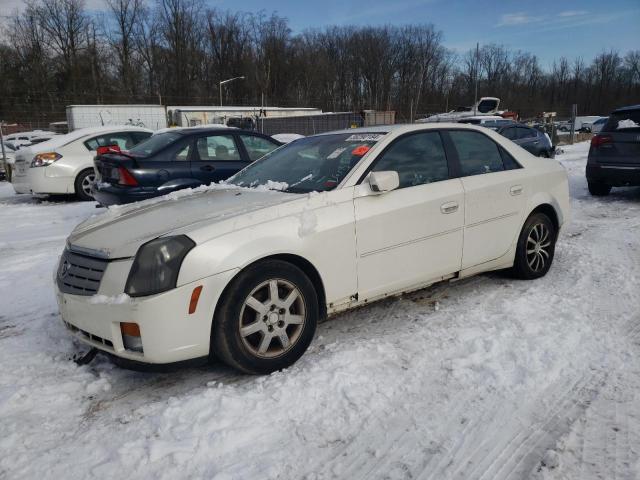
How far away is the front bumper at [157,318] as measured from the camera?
8.66 feet

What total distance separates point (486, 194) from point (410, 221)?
93 cm

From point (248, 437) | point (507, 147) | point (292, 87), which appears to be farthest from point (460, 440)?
point (292, 87)

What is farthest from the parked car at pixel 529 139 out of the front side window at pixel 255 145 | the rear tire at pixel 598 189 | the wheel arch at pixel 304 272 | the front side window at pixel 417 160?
the wheel arch at pixel 304 272

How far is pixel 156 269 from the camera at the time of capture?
8.73ft

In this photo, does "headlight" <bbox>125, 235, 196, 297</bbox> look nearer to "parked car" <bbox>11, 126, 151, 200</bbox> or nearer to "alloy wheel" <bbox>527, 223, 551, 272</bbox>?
"alloy wheel" <bbox>527, 223, 551, 272</bbox>

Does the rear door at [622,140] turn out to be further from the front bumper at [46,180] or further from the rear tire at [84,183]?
the front bumper at [46,180]

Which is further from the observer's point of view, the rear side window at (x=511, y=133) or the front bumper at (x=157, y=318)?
the rear side window at (x=511, y=133)

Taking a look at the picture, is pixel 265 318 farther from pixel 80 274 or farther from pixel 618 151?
pixel 618 151

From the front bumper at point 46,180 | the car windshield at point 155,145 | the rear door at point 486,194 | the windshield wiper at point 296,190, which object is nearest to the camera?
the windshield wiper at point 296,190

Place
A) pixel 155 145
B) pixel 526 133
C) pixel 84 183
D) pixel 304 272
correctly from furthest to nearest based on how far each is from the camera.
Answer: pixel 526 133 < pixel 84 183 < pixel 155 145 < pixel 304 272

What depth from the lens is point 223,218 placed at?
2980 millimetres

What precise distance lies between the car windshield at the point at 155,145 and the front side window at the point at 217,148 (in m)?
0.36

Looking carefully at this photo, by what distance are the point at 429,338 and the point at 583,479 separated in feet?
4.81

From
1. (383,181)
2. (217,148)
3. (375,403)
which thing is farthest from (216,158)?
(375,403)
